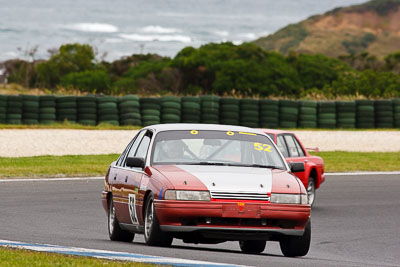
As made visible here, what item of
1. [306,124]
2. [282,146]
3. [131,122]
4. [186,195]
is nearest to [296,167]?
[186,195]

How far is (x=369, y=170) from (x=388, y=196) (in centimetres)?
711

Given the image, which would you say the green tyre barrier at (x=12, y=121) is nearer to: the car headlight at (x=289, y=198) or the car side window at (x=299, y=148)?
the car side window at (x=299, y=148)

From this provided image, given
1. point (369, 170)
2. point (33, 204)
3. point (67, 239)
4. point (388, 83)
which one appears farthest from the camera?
point (388, 83)

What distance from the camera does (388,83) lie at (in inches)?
3669

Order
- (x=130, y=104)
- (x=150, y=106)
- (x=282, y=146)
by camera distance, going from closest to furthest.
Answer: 1. (x=282, y=146)
2. (x=150, y=106)
3. (x=130, y=104)

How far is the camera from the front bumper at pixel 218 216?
9016mm

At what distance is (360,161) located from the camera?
28.5 meters

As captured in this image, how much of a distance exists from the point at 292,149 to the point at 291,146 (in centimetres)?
6

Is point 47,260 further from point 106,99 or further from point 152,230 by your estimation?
point 106,99

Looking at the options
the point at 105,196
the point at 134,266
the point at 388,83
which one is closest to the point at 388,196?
the point at 105,196

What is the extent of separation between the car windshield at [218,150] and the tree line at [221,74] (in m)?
74.8

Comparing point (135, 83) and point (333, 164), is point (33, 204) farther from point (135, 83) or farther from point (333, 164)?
point (135, 83)

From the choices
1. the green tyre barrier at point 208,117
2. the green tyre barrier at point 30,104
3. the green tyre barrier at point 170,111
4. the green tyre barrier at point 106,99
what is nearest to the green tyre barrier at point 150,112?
the green tyre barrier at point 170,111

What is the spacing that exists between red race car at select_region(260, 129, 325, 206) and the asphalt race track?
494mm
